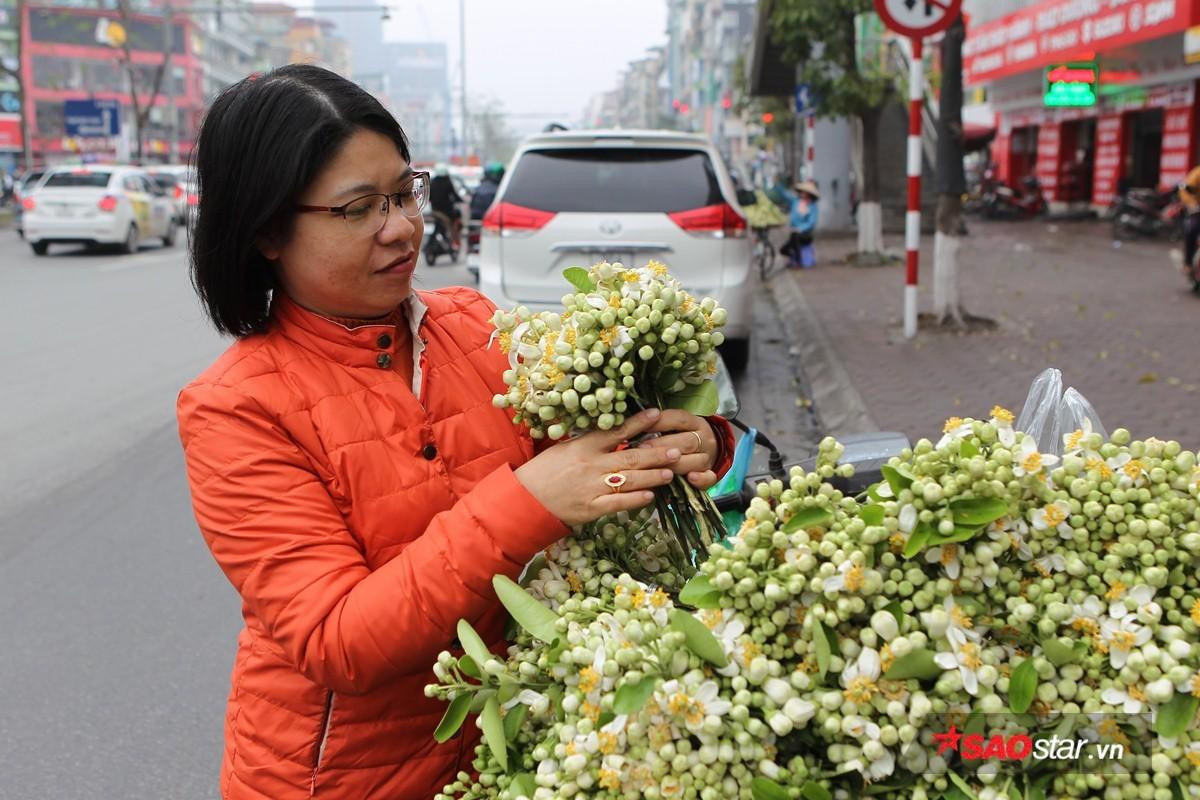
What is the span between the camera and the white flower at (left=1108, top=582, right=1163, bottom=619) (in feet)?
4.26

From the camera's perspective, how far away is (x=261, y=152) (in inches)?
63.9

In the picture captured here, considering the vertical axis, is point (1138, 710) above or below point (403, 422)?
below

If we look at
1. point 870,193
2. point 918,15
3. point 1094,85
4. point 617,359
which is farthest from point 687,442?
point 1094,85

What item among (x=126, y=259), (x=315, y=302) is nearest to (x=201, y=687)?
(x=315, y=302)

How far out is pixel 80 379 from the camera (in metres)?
9.47

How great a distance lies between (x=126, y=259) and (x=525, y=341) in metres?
21.5

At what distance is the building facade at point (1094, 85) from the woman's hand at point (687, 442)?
53.2ft

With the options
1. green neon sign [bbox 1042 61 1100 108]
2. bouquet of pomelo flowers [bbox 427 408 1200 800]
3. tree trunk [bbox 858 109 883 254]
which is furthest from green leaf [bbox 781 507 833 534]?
green neon sign [bbox 1042 61 1100 108]

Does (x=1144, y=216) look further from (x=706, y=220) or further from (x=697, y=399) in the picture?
(x=697, y=399)

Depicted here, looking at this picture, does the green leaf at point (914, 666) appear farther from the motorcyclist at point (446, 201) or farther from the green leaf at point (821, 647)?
the motorcyclist at point (446, 201)

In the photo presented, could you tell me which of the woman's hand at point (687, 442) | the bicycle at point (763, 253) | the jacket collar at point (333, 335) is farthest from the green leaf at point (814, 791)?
the bicycle at point (763, 253)

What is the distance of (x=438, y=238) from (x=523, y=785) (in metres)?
19.0

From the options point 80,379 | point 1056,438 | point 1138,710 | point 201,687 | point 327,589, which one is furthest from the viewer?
point 80,379

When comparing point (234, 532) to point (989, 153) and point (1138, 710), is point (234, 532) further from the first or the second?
point (989, 153)
